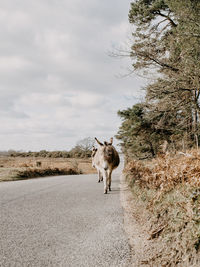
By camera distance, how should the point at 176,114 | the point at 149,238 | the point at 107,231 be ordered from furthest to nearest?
the point at 176,114, the point at 107,231, the point at 149,238

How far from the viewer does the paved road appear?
3.42 m

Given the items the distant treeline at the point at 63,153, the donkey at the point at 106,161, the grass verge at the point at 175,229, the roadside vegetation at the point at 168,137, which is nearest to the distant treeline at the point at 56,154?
the distant treeline at the point at 63,153

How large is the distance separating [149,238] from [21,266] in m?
1.99

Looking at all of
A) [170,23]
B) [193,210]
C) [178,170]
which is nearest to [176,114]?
[170,23]

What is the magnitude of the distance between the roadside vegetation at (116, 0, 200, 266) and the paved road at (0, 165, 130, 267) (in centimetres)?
65

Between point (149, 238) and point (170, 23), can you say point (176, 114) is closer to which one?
point (170, 23)

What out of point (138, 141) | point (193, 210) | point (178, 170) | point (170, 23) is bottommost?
point (193, 210)

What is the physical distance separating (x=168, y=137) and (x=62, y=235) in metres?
22.3

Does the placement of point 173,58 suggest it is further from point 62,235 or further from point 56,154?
point 56,154

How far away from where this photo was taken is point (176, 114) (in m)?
19.6

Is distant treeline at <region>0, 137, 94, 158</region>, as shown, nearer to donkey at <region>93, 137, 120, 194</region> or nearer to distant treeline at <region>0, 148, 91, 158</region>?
distant treeline at <region>0, 148, 91, 158</region>

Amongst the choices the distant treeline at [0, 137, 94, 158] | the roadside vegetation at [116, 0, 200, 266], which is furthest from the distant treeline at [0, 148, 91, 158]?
the roadside vegetation at [116, 0, 200, 266]

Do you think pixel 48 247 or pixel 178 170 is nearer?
pixel 48 247

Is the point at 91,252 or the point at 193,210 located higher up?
the point at 193,210
